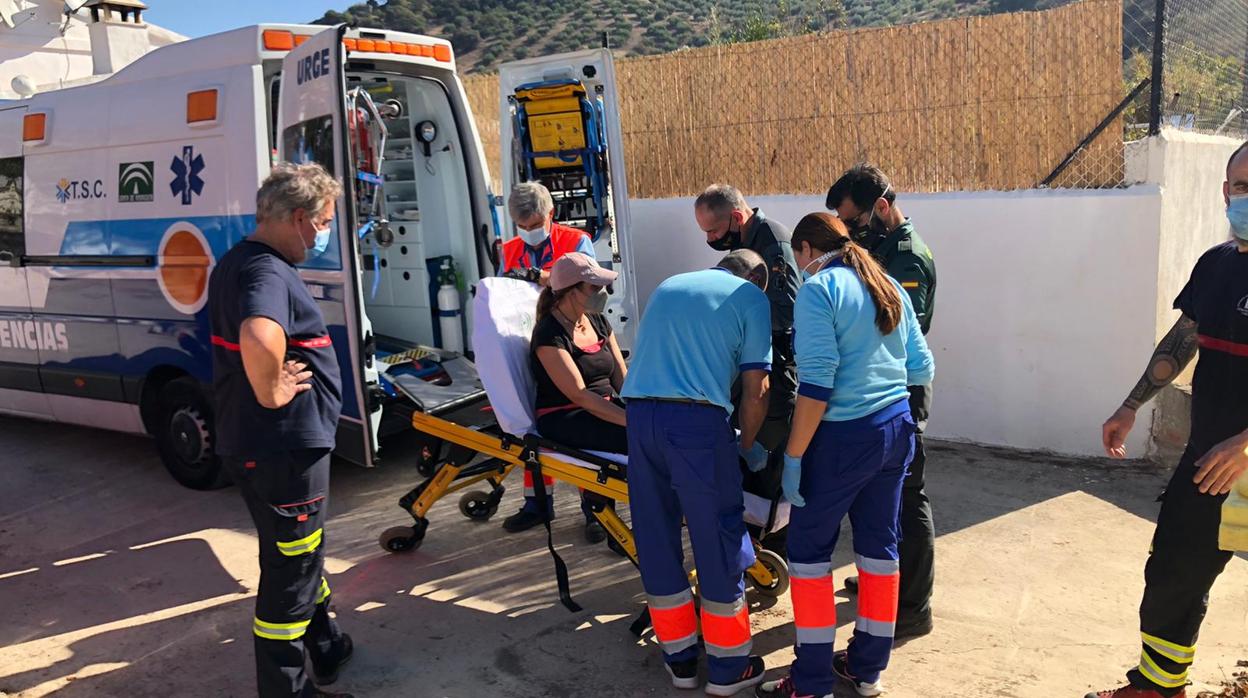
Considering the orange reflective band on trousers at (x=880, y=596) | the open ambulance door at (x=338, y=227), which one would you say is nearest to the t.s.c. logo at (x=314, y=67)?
the open ambulance door at (x=338, y=227)

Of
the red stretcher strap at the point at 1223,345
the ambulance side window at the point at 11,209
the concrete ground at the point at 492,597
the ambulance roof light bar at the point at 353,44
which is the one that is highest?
the ambulance roof light bar at the point at 353,44

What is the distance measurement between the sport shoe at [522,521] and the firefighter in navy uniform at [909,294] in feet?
6.60

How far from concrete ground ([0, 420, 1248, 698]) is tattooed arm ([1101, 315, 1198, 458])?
928mm

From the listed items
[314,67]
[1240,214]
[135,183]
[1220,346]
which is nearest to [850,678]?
[1220,346]

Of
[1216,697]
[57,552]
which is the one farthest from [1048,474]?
[57,552]

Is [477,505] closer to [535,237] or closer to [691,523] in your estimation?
[535,237]

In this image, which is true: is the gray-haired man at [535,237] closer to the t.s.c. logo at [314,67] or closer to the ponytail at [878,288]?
the t.s.c. logo at [314,67]

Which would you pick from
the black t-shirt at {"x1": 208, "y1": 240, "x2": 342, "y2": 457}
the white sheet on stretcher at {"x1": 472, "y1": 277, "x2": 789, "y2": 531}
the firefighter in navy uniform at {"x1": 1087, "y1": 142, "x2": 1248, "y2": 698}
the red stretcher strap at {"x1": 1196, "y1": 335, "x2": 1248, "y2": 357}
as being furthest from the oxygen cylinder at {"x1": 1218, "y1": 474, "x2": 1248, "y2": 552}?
the black t-shirt at {"x1": 208, "y1": 240, "x2": 342, "y2": 457}

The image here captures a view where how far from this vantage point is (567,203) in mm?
6938

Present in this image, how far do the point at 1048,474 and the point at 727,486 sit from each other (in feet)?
10.6

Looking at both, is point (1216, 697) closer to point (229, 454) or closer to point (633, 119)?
point (229, 454)

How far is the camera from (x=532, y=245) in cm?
510

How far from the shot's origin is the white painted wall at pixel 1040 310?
5.55 metres

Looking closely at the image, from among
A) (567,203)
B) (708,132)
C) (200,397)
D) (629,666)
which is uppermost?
(708,132)
